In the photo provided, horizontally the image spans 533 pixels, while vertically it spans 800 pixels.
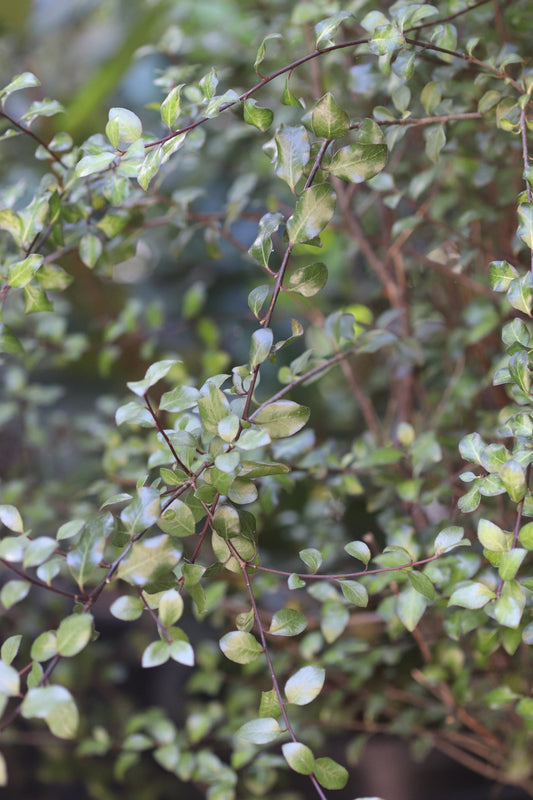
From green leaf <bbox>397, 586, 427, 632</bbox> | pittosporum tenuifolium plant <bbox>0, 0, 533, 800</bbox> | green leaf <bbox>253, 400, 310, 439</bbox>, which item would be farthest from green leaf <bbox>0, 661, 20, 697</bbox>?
green leaf <bbox>397, 586, 427, 632</bbox>

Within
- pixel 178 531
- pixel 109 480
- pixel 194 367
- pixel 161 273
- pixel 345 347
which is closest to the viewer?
pixel 178 531

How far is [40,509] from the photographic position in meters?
0.92

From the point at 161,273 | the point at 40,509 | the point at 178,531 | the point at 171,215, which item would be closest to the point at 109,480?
the point at 40,509

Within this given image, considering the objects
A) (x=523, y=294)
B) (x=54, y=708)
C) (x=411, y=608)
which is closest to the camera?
(x=54, y=708)

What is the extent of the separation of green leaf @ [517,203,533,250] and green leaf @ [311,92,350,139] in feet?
0.42

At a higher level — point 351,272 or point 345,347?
point 345,347

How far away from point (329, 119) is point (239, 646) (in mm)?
350

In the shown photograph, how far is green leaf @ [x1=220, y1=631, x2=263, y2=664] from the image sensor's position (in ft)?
1.54

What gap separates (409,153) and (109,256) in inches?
20.7

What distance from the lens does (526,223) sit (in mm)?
462

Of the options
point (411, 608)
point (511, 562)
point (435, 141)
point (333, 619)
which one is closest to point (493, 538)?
point (511, 562)

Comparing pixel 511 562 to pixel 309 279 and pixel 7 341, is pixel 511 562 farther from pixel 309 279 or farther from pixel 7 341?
pixel 7 341

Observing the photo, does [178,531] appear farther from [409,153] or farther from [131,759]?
[409,153]

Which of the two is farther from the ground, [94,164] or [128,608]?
[94,164]
